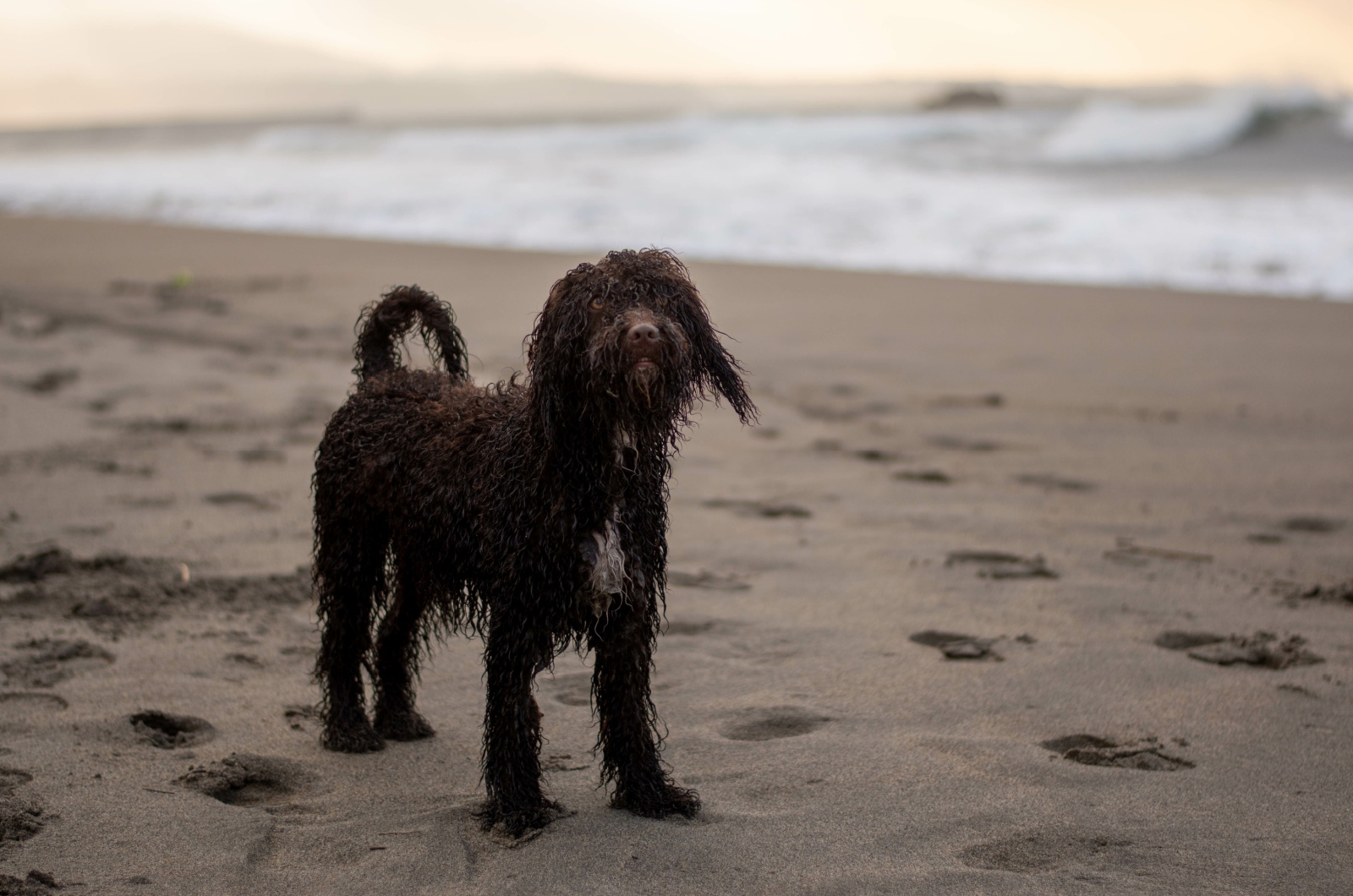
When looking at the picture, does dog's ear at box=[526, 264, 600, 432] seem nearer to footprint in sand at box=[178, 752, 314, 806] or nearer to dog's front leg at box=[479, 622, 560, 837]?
dog's front leg at box=[479, 622, 560, 837]

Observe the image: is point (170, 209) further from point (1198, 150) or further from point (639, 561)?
point (639, 561)

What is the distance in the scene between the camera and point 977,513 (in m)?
6.09

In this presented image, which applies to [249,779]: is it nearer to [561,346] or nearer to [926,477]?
[561,346]

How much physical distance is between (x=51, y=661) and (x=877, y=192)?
50.9ft

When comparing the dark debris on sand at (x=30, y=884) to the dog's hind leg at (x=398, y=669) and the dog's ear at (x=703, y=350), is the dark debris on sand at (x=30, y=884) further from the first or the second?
the dog's ear at (x=703, y=350)

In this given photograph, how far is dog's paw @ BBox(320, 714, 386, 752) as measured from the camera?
3852 mm

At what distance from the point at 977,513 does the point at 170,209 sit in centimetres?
2022

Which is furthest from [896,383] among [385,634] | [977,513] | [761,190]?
[761,190]

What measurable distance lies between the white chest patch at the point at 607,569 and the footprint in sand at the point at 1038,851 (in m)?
1.14

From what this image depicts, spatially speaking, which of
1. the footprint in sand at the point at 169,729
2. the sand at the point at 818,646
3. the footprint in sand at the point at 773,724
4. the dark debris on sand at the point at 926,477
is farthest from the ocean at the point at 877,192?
the footprint in sand at the point at 169,729

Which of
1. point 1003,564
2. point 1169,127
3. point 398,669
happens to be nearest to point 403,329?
point 398,669

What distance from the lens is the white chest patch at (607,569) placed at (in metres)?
3.18

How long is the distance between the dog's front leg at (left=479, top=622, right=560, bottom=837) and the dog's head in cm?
66

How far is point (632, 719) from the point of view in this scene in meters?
3.40
